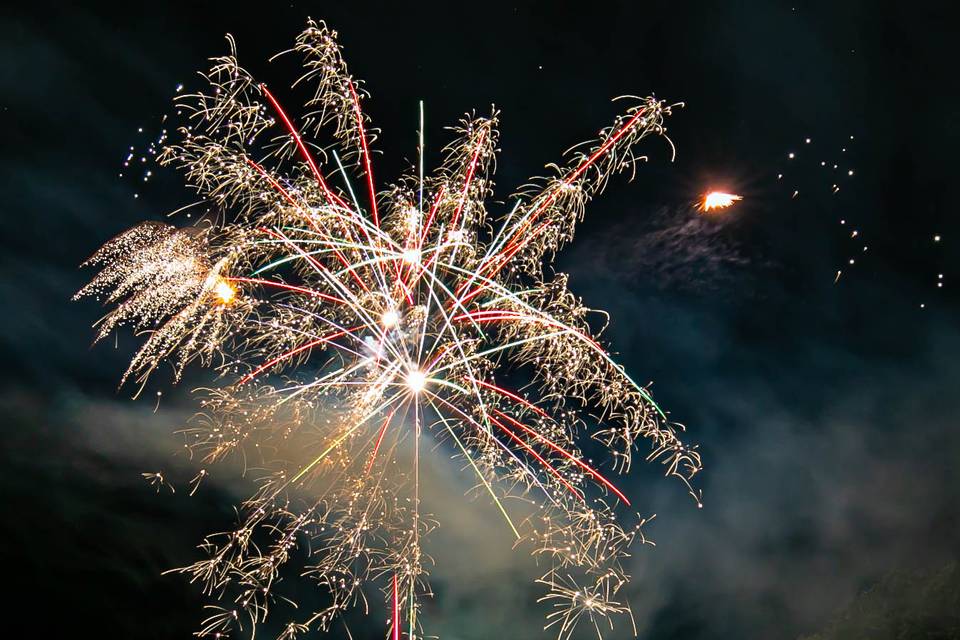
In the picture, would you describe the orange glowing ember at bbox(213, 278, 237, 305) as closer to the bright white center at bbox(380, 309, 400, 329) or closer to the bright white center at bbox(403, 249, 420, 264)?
the bright white center at bbox(380, 309, 400, 329)

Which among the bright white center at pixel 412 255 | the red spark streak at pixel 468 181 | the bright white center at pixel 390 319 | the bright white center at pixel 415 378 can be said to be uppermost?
the red spark streak at pixel 468 181

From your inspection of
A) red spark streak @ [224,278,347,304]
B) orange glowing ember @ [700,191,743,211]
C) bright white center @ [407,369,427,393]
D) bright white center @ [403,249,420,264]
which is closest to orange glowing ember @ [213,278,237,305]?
red spark streak @ [224,278,347,304]

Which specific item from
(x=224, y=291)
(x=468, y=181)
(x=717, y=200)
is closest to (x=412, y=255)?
(x=468, y=181)

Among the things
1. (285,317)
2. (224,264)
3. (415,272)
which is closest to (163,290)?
(224,264)

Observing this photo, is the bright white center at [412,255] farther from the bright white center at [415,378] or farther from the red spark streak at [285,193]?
the bright white center at [415,378]

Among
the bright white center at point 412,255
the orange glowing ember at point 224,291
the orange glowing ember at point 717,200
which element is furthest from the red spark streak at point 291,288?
the orange glowing ember at point 717,200

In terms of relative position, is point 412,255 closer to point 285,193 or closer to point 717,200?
point 285,193
